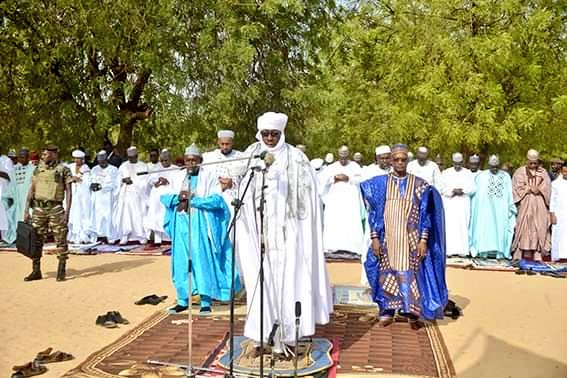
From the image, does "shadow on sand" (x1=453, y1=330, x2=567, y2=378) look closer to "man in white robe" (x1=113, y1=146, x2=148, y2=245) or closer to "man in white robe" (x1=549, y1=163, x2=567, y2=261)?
"man in white robe" (x1=549, y1=163, x2=567, y2=261)

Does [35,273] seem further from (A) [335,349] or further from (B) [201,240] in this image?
(A) [335,349]

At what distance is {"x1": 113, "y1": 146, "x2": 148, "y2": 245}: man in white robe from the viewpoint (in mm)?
13102

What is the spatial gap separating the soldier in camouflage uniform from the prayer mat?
2.56 meters

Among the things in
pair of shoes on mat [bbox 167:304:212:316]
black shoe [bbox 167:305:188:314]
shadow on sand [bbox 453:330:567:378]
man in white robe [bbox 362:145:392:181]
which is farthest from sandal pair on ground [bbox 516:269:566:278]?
black shoe [bbox 167:305:188:314]

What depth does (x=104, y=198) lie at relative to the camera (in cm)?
1323

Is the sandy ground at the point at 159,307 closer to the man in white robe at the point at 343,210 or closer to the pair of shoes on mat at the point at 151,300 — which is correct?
the pair of shoes on mat at the point at 151,300

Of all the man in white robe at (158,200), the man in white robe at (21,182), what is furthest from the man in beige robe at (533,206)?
the man in white robe at (21,182)

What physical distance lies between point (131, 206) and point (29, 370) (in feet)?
25.7

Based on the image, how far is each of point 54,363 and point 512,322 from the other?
14.9 feet

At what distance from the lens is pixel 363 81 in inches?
706

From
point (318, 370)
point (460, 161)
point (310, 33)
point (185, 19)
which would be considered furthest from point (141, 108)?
point (318, 370)

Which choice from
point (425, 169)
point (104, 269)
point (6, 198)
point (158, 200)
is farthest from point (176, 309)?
point (6, 198)

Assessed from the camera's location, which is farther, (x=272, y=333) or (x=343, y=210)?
(x=343, y=210)

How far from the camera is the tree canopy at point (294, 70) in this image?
582 inches
